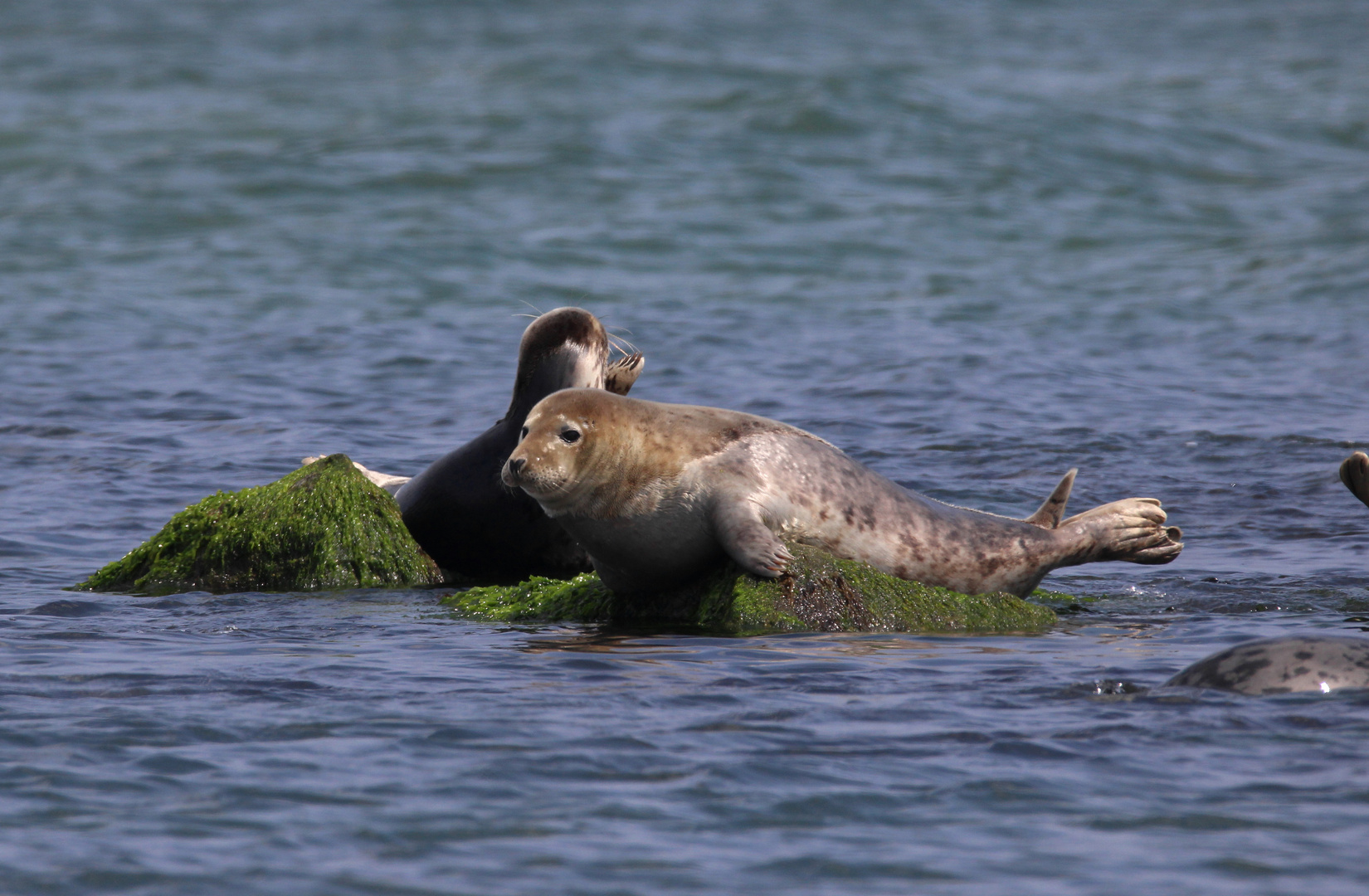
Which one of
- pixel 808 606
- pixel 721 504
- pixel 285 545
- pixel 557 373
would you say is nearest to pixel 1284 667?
pixel 808 606

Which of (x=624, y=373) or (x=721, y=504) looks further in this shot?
(x=624, y=373)

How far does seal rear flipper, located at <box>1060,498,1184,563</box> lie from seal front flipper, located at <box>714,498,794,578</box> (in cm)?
140

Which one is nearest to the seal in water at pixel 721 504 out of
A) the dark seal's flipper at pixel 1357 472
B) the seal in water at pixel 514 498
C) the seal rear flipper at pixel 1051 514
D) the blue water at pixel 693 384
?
the seal rear flipper at pixel 1051 514

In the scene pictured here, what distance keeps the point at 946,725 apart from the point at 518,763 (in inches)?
46.2

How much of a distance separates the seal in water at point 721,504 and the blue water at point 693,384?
1.20 feet

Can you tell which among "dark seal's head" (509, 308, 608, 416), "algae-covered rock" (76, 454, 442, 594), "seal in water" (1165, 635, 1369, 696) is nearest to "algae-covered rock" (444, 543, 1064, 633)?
"algae-covered rock" (76, 454, 442, 594)

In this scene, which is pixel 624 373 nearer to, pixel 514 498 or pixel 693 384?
pixel 514 498

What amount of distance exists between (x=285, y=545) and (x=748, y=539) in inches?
97.3

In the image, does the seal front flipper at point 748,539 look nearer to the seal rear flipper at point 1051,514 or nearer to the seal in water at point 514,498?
the seal rear flipper at point 1051,514

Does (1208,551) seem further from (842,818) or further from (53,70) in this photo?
(53,70)

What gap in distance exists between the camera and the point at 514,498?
7570mm

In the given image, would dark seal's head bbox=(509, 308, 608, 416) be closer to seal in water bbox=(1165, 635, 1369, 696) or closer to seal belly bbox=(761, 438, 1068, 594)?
seal belly bbox=(761, 438, 1068, 594)

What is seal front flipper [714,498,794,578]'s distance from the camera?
576 centimetres

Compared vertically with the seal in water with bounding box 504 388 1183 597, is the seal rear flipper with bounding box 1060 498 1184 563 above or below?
below
